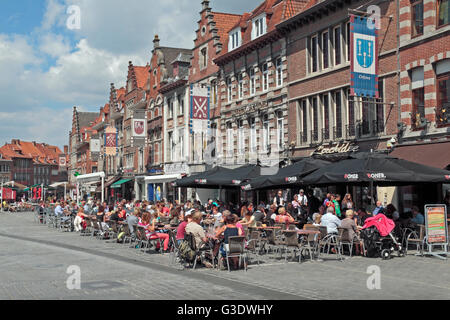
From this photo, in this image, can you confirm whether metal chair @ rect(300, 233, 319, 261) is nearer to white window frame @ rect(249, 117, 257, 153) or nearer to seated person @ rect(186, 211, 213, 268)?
seated person @ rect(186, 211, 213, 268)

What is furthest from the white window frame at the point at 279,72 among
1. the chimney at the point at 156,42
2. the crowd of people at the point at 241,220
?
the chimney at the point at 156,42

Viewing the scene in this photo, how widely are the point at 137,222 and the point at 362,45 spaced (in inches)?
432

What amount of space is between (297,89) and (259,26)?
20.9 feet

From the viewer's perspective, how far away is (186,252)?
12242 millimetres

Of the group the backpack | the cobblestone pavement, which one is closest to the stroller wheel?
the cobblestone pavement

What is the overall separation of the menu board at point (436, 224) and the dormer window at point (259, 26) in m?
19.4

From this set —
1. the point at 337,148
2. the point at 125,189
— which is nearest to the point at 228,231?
the point at 337,148

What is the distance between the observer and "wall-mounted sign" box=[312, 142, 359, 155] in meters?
22.9

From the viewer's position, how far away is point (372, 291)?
894 cm

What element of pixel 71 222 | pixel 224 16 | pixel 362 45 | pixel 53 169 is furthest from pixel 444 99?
pixel 53 169

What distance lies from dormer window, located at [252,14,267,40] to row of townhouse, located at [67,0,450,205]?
83 mm

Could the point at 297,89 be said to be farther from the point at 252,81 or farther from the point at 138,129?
the point at 138,129

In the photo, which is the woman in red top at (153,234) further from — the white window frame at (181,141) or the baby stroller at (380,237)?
the white window frame at (181,141)
